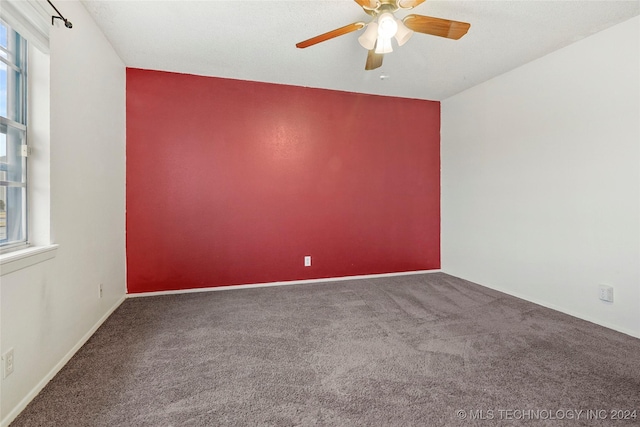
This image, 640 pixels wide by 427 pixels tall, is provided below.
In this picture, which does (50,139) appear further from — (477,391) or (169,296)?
(477,391)

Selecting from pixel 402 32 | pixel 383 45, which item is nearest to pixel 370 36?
pixel 383 45

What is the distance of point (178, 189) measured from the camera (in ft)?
10.3

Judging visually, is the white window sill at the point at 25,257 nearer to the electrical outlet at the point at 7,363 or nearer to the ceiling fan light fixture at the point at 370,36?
the electrical outlet at the point at 7,363

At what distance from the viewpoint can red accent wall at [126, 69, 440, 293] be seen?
3.09 m

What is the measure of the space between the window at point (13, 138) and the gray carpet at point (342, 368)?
0.90 m

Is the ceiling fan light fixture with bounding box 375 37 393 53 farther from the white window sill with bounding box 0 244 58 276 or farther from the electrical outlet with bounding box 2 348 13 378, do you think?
the electrical outlet with bounding box 2 348 13 378

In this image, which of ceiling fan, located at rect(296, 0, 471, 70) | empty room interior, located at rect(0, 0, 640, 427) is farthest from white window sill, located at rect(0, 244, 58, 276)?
ceiling fan, located at rect(296, 0, 471, 70)

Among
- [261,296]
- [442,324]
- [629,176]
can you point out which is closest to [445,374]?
[442,324]

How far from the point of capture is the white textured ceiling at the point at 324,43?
6.70ft

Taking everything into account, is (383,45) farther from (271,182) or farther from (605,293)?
(605,293)

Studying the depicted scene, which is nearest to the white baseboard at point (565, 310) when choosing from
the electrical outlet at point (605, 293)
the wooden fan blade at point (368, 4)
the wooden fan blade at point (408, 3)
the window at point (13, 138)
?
the electrical outlet at point (605, 293)

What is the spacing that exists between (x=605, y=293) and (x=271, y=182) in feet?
10.9

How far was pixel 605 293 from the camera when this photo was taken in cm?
235

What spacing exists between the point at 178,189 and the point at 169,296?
1.17 metres
